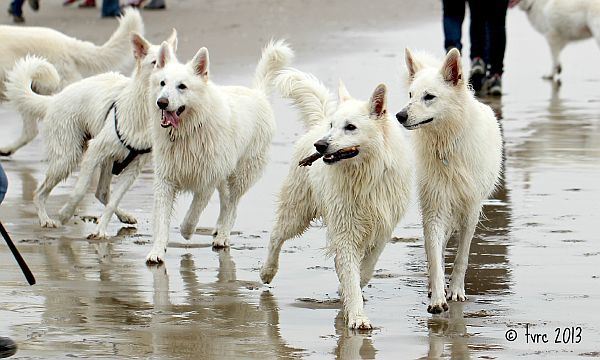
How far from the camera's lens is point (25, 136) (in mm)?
12258

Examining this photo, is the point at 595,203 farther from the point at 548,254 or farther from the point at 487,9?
the point at 487,9

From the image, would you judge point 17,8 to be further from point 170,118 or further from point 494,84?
point 170,118

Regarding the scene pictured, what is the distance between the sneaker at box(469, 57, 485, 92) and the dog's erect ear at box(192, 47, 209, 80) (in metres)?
6.84

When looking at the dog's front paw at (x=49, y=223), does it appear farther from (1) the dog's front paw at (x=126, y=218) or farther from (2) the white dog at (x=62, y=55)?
(2) the white dog at (x=62, y=55)

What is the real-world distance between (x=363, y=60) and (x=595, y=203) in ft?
26.9

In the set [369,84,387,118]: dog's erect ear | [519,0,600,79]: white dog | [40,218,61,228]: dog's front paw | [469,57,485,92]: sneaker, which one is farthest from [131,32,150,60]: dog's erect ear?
[519,0,600,79]: white dog

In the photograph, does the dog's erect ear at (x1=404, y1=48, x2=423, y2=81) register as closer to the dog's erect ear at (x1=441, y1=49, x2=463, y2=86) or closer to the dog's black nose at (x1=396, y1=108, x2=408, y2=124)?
the dog's erect ear at (x1=441, y1=49, x2=463, y2=86)

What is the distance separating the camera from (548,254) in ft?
28.4

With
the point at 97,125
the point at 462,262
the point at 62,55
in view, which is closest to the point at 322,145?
the point at 462,262

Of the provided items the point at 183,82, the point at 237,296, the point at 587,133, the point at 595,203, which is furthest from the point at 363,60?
the point at 237,296

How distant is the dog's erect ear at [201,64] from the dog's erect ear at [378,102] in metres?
1.91

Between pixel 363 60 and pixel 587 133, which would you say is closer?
pixel 587 133

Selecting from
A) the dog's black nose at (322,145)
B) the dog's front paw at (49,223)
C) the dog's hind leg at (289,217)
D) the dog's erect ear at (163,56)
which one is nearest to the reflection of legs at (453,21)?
the dog's front paw at (49,223)

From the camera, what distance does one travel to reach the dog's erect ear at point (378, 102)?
290 inches
